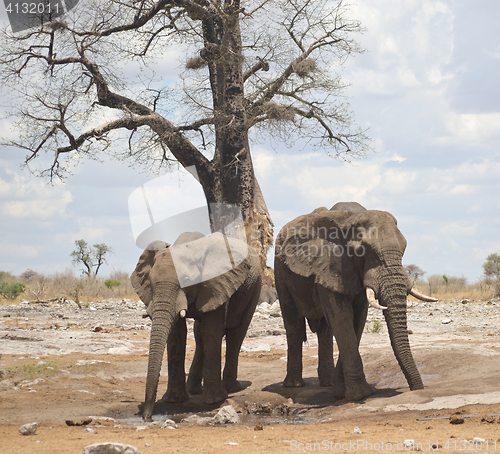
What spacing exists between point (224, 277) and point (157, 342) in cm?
151

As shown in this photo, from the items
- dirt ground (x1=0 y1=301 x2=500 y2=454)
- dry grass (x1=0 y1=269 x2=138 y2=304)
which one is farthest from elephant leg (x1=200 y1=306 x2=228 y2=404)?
dry grass (x1=0 y1=269 x2=138 y2=304)

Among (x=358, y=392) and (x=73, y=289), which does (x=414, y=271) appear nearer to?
(x=73, y=289)

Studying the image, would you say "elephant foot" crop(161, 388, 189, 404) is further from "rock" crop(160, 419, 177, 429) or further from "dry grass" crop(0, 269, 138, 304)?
"dry grass" crop(0, 269, 138, 304)

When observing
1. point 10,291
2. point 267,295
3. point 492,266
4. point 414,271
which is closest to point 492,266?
point 492,266

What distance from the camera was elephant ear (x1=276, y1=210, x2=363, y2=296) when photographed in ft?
23.3

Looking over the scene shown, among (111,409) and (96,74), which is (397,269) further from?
(96,74)

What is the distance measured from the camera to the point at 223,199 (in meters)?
19.7

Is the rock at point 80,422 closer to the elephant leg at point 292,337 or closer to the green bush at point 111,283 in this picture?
the elephant leg at point 292,337

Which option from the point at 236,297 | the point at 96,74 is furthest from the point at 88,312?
the point at 236,297

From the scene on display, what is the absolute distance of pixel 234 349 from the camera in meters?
8.45

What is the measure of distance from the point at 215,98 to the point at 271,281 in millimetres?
6695

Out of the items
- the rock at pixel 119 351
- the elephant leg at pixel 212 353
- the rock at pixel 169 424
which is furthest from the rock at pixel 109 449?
the rock at pixel 119 351

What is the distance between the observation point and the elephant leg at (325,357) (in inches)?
324
